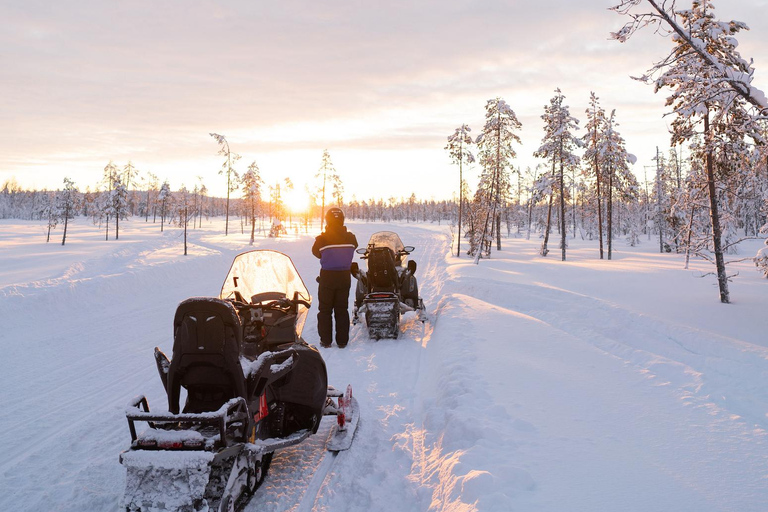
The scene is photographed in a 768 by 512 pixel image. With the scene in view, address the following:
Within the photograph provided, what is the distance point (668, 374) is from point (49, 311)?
47.2ft

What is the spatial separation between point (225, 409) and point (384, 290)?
664cm

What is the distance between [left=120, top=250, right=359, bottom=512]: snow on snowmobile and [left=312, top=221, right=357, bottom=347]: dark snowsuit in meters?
3.27

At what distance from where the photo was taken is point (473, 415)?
14.5ft

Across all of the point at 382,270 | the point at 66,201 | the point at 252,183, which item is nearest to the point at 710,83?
the point at 382,270

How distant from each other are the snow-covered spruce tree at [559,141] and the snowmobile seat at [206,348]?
103ft

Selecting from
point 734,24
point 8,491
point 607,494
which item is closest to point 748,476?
point 607,494

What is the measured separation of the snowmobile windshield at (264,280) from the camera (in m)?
4.87

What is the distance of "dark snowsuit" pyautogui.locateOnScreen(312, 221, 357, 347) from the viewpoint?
7996 millimetres

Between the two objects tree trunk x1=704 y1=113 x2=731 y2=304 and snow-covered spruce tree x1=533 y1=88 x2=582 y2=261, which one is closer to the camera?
tree trunk x1=704 y1=113 x2=731 y2=304

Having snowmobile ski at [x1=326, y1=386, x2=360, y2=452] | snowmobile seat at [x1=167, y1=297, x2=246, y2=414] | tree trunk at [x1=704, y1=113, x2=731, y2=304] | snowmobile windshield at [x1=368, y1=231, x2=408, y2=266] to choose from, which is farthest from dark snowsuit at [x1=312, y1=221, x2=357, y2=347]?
tree trunk at [x1=704, y1=113, x2=731, y2=304]

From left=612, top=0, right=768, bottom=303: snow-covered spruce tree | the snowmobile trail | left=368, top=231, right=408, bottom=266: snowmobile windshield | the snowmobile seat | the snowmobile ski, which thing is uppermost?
left=612, top=0, right=768, bottom=303: snow-covered spruce tree

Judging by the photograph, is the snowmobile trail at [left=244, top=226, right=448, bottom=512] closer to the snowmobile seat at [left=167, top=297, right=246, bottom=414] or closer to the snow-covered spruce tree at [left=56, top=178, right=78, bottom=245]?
the snowmobile seat at [left=167, top=297, right=246, bottom=414]

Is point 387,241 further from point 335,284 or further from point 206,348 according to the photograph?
point 206,348

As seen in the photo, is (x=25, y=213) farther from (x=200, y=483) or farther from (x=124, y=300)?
(x=200, y=483)
